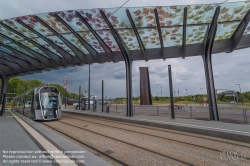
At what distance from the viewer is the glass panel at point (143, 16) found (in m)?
9.23

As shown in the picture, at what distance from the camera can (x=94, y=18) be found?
34.0ft

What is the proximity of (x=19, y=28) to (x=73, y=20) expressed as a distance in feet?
14.1

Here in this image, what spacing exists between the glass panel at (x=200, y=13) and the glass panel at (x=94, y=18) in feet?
16.2

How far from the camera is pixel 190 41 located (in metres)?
12.5

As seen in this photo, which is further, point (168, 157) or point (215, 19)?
point (215, 19)

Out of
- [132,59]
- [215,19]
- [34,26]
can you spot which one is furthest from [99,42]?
[215,19]

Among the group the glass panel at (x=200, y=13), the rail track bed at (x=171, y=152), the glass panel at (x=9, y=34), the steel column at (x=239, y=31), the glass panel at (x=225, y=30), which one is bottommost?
the rail track bed at (x=171, y=152)

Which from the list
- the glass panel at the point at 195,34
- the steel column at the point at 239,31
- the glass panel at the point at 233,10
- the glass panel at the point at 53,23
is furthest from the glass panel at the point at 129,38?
the steel column at the point at 239,31

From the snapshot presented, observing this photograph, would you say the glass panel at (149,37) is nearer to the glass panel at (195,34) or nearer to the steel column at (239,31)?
the glass panel at (195,34)

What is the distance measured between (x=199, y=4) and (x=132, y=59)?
24.9ft

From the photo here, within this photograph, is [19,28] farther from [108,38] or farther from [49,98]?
[108,38]

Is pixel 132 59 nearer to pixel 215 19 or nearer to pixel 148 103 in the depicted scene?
pixel 215 19

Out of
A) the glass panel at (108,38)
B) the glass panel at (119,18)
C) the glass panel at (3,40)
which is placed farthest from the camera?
the glass panel at (3,40)

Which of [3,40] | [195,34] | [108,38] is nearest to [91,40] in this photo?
[108,38]
